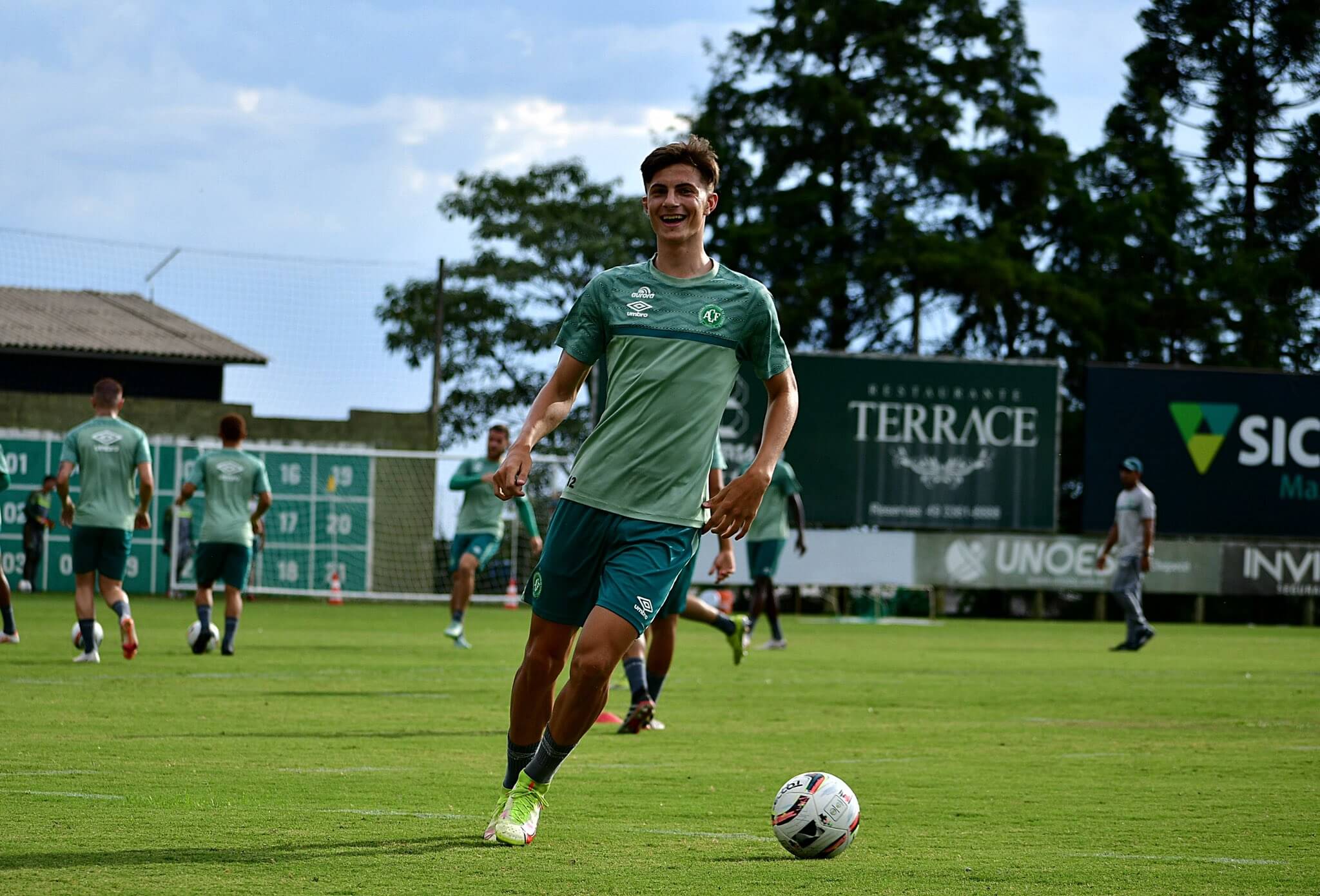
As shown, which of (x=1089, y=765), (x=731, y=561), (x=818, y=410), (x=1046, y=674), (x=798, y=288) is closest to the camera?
(x=731, y=561)

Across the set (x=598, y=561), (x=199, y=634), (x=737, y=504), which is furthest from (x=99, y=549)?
(x=737, y=504)

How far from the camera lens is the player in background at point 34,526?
102ft

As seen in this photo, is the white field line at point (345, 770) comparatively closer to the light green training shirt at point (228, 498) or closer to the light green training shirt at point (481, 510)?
the light green training shirt at point (228, 498)

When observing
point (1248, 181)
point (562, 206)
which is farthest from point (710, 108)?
point (1248, 181)

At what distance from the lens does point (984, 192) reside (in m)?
46.7

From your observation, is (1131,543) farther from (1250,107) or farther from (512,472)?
(1250,107)

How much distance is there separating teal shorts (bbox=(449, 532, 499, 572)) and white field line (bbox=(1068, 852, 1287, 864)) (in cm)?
1260

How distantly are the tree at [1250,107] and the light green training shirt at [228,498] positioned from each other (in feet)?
120

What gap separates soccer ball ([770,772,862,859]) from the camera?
575 cm

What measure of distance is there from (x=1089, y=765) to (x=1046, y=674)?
7.90 meters

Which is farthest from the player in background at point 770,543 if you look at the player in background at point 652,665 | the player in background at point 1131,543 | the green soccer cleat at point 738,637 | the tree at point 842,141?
the tree at point 842,141

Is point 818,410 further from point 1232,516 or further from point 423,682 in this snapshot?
point 423,682

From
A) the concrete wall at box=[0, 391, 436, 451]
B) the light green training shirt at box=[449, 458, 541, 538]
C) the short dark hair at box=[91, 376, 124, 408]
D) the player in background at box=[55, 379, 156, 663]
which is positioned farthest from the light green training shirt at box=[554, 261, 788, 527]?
the concrete wall at box=[0, 391, 436, 451]

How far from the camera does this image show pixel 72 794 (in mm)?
6801
